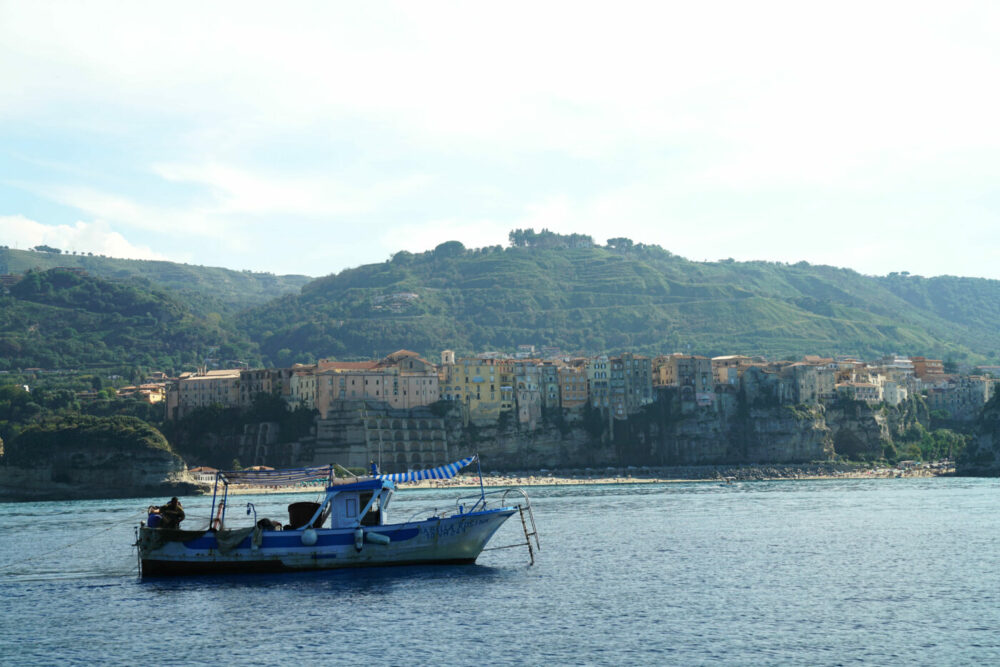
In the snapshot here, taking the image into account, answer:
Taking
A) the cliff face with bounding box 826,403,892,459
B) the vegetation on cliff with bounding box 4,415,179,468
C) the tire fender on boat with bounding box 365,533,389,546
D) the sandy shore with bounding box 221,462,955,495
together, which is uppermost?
the vegetation on cliff with bounding box 4,415,179,468

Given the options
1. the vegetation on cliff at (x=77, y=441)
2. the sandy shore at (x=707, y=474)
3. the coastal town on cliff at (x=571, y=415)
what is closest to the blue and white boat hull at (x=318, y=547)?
the vegetation on cliff at (x=77, y=441)

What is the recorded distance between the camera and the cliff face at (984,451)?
422ft

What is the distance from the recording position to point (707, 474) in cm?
13538

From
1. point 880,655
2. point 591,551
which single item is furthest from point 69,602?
point 880,655

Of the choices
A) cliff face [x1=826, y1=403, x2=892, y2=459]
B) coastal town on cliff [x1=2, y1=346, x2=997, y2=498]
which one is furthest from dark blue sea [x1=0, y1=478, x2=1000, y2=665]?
cliff face [x1=826, y1=403, x2=892, y2=459]

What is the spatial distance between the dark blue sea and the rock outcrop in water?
51.3 meters

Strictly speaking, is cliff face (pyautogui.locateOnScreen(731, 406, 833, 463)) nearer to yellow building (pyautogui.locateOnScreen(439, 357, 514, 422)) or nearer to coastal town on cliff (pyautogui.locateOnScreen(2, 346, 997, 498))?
coastal town on cliff (pyautogui.locateOnScreen(2, 346, 997, 498))

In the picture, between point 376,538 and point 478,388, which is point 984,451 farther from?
point 376,538

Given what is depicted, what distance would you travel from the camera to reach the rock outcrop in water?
109250 millimetres

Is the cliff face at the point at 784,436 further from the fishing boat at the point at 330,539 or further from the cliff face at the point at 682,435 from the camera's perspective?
the fishing boat at the point at 330,539

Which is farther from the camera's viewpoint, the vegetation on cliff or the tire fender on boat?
the vegetation on cliff

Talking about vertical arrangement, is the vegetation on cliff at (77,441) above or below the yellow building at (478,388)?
below

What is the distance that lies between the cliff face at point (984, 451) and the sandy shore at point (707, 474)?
273 centimetres

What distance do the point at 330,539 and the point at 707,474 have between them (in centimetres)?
9954
